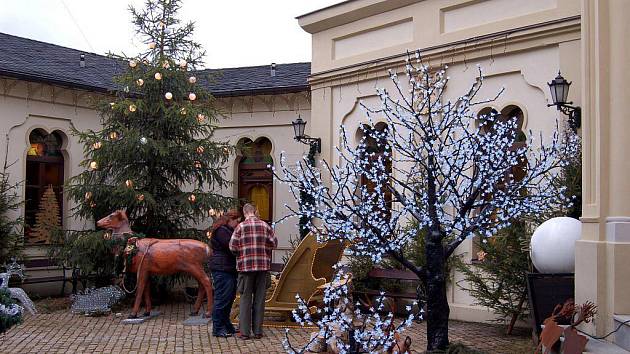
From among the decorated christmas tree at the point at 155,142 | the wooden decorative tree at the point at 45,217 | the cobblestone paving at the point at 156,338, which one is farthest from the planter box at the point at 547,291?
the wooden decorative tree at the point at 45,217

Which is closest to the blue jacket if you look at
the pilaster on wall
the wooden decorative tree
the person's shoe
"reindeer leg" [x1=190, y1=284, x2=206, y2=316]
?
the person's shoe

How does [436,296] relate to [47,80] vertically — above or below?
below

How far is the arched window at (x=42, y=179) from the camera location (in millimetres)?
15312

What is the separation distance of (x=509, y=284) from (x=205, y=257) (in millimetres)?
4967

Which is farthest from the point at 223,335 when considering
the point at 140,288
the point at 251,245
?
the point at 140,288

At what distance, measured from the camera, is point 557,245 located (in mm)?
7930

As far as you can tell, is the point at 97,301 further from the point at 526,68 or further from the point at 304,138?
the point at 526,68

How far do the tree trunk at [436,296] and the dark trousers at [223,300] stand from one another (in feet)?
12.2

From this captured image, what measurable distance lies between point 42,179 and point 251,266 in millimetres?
7979

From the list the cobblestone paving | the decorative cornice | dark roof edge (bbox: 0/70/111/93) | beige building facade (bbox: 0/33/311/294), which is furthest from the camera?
beige building facade (bbox: 0/33/311/294)

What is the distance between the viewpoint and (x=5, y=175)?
14594 mm

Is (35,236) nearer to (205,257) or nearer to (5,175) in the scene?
(5,175)

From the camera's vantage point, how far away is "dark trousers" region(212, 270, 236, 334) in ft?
32.7

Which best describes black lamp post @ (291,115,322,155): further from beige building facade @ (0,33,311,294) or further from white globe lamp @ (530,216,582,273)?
white globe lamp @ (530,216,582,273)
